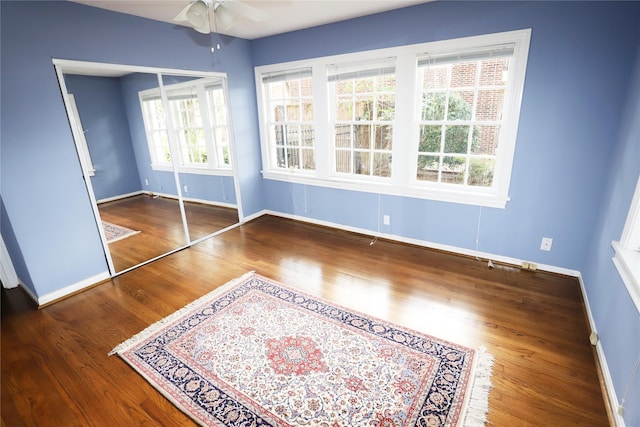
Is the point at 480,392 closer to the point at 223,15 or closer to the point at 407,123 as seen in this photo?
the point at 407,123

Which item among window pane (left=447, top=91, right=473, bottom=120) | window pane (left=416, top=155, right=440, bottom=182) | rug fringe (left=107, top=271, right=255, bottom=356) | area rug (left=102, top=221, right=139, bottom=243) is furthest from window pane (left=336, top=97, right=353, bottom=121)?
area rug (left=102, top=221, right=139, bottom=243)

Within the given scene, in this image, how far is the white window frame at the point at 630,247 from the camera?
5.32 ft

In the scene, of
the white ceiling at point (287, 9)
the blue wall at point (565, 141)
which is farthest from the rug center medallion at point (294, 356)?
the white ceiling at point (287, 9)

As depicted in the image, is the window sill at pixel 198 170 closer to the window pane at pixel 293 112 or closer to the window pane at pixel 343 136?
the window pane at pixel 293 112

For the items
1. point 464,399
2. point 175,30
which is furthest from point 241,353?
point 175,30

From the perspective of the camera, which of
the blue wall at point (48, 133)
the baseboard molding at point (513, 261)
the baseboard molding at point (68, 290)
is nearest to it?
the baseboard molding at point (513, 261)

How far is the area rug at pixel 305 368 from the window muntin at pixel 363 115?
2.01 m

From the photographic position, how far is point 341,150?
395 centimetres

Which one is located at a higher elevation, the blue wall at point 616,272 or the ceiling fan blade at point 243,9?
the ceiling fan blade at point 243,9

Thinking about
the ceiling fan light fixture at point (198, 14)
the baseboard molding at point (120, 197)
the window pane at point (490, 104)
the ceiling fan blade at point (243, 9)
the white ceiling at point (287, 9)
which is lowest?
the baseboard molding at point (120, 197)

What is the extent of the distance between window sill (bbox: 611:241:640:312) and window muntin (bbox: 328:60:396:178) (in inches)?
87.1

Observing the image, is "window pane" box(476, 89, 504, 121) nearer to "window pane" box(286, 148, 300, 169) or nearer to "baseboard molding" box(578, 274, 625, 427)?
"baseboard molding" box(578, 274, 625, 427)

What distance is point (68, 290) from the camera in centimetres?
280

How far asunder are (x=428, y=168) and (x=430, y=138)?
335 millimetres
